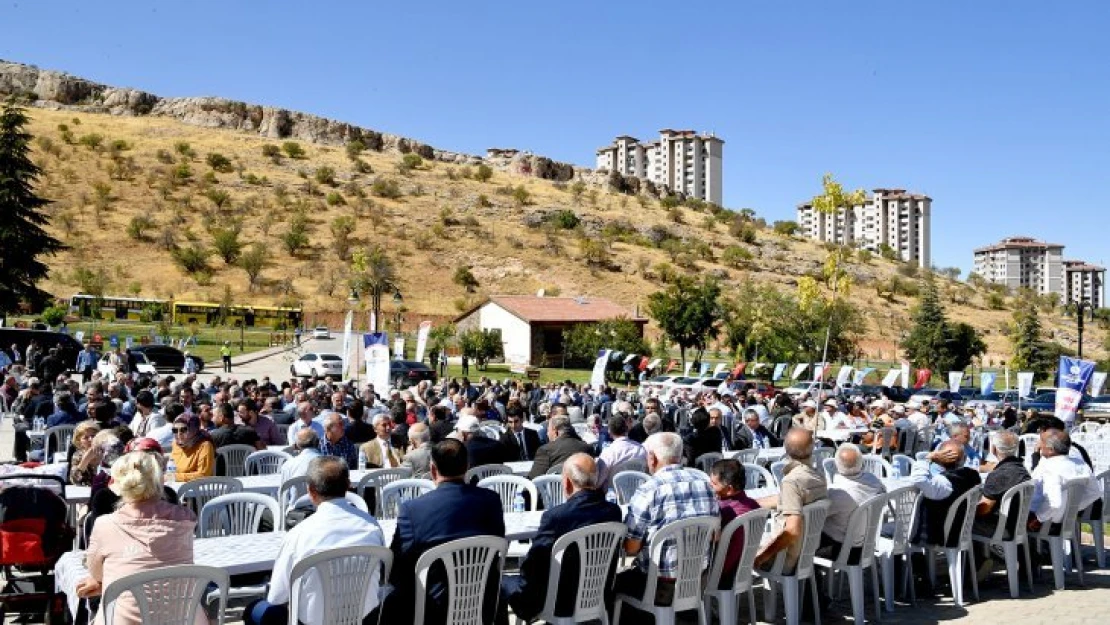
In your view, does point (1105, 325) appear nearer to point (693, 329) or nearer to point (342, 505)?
point (693, 329)

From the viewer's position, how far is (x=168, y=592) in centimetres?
421

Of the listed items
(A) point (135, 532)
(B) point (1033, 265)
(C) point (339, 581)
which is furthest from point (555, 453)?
(B) point (1033, 265)

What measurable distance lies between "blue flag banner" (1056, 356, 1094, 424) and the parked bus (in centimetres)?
5277

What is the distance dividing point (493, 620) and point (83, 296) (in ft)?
196

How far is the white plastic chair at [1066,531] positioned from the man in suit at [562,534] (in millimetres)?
4394

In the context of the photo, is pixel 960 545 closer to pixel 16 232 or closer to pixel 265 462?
pixel 265 462

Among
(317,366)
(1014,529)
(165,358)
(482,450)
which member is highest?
(165,358)

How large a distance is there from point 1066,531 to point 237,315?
57.4 metres

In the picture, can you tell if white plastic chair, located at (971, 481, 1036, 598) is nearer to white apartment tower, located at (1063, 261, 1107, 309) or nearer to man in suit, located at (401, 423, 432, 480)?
man in suit, located at (401, 423, 432, 480)

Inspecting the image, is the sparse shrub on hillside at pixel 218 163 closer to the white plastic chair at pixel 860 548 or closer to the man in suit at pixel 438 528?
the white plastic chair at pixel 860 548

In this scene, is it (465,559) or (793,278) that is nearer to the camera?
(465,559)

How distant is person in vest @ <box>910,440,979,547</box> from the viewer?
23.4ft

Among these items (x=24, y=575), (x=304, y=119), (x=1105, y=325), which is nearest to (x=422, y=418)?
(x=24, y=575)

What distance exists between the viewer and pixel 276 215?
287 feet
